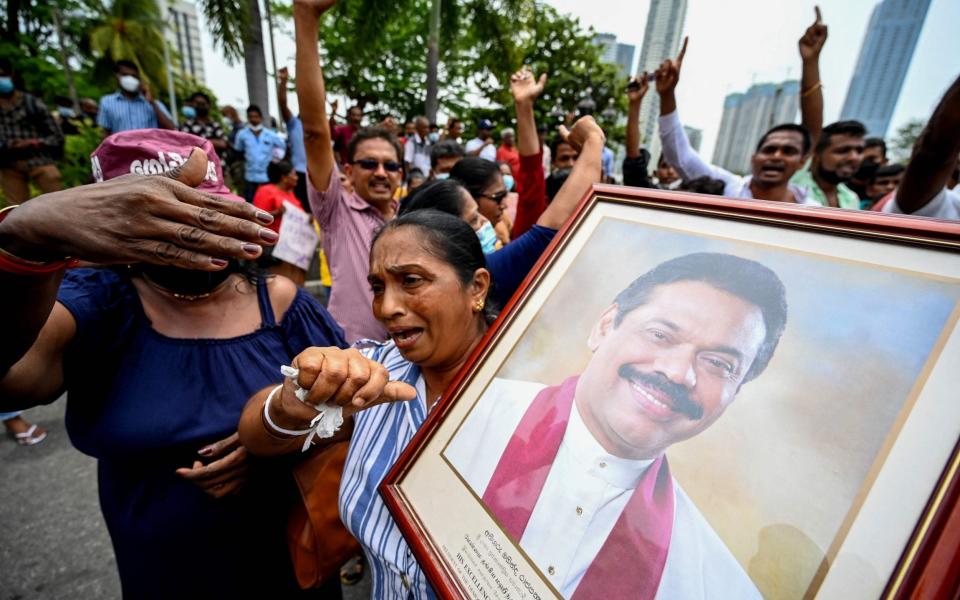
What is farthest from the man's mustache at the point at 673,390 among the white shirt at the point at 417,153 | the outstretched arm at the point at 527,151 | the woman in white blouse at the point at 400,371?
the white shirt at the point at 417,153

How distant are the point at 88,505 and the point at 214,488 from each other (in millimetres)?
2313

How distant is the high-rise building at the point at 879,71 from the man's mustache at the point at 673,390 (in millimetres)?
57655

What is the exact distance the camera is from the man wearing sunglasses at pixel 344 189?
2.01m

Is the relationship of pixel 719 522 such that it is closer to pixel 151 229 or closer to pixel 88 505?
pixel 151 229

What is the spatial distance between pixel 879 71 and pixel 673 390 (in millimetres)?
74528

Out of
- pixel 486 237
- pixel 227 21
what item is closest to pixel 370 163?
pixel 486 237

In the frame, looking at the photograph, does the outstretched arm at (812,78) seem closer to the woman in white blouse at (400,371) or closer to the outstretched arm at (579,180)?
the outstretched arm at (579,180)

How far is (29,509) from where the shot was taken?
8.70 feet

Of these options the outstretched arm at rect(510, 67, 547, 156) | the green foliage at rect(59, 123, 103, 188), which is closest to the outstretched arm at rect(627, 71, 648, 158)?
the outstretched arm at rect(510, 67, 547, 156)

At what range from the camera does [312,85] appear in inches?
80.0

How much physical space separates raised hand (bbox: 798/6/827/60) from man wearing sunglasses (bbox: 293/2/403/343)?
2.90 metres

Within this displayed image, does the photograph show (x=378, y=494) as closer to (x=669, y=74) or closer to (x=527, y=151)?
(x=527, y=151)

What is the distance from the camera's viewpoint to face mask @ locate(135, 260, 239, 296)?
4.44ft

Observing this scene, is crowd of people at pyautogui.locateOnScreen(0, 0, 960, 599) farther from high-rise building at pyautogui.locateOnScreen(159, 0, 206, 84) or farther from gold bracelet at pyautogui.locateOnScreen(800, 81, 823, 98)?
high-rise building at pyautogui.locateOnScreen(159, 0, 206, 84)
